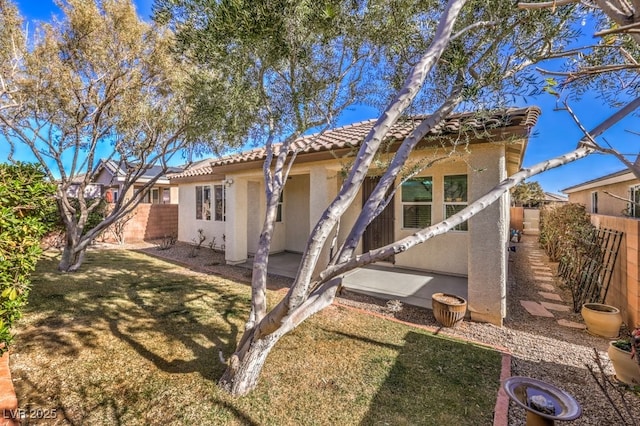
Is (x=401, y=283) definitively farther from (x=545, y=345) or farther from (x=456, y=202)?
(x=545, y=345)

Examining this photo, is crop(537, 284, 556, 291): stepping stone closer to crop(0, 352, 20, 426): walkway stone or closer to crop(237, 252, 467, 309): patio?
crop(237, 252, 467, 309): patio

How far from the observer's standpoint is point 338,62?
6113mm

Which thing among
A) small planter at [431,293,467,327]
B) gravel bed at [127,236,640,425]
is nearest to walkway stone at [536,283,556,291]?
gravel bed at [127,236,640,425]

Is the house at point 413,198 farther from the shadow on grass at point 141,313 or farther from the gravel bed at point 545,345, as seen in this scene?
the shadow on grass at point 141,313

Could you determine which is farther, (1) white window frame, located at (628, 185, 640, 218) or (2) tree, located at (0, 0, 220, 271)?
(1) white window frame, located at (628, 185, 640, 218)

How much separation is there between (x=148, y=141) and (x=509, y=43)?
36.2 feet

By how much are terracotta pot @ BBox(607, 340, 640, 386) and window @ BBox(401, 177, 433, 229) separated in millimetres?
6118

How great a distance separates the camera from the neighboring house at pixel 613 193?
36.5 feet

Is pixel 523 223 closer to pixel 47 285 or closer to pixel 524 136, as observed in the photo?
pixel 524 136

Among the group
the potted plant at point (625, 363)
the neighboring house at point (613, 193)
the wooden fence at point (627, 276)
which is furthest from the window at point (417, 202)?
the potted plant at point (625, 363)

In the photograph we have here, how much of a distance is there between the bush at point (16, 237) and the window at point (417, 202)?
954cm

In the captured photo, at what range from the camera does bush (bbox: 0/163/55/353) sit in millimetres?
3789

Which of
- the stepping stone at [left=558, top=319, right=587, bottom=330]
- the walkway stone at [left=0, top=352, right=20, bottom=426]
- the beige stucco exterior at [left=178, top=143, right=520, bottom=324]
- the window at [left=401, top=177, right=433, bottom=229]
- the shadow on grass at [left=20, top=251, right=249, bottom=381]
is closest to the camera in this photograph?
the walkway stone at [left=0, top=352, right=20, bottom=426]

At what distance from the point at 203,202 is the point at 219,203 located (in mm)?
1660
